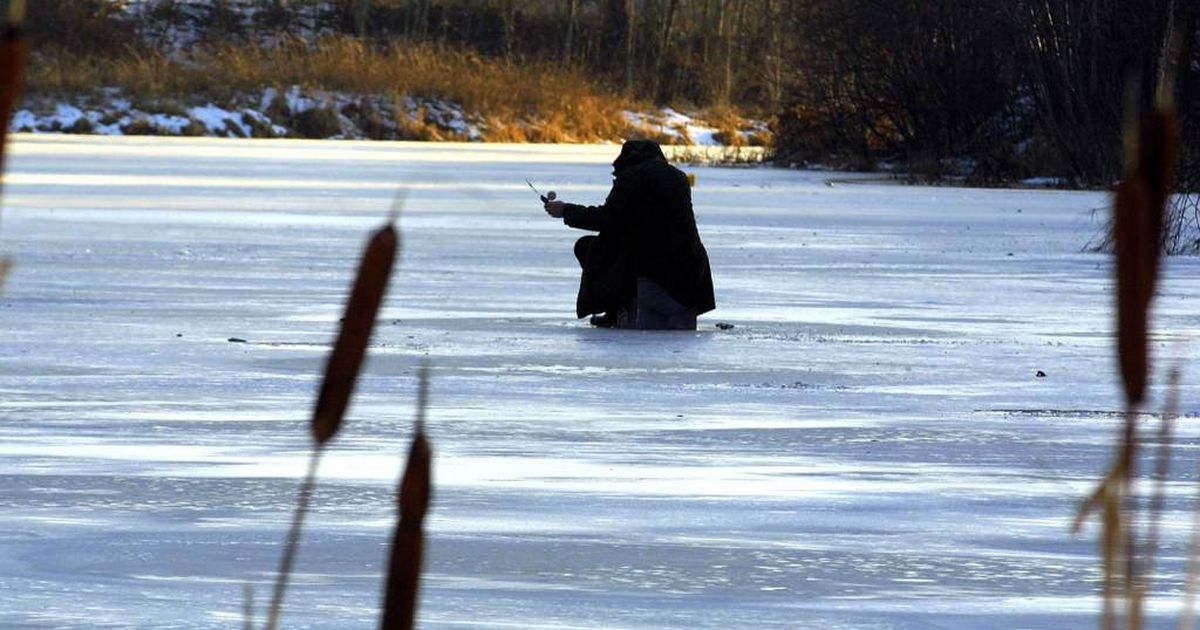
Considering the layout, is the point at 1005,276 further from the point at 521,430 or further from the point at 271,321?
the point at 521,430

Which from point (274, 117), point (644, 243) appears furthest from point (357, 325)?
point (274, 117)

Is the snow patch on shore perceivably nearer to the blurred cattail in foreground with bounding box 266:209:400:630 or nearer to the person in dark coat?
the person in dark coat

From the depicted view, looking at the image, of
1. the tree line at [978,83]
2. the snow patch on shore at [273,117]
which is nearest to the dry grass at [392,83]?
the snow patch on shore at [273,117]

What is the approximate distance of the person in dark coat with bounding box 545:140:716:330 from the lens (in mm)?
12344

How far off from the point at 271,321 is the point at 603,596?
781cm

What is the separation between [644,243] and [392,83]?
57.4 m

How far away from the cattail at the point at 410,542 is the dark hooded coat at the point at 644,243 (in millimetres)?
11309

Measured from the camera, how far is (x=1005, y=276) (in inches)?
679

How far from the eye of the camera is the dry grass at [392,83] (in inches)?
2660

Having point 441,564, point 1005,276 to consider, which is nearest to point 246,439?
point 441,564

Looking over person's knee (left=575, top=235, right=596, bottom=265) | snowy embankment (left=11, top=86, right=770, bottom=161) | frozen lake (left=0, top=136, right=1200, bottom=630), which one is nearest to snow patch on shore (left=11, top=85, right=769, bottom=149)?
snowy embankment (left=11, top=86, right=770, bottom=161)

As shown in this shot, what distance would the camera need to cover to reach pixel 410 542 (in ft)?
2.74

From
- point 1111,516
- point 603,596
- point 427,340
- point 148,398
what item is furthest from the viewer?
point 427,340

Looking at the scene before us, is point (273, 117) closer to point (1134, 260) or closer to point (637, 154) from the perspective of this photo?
point (637, 154)
